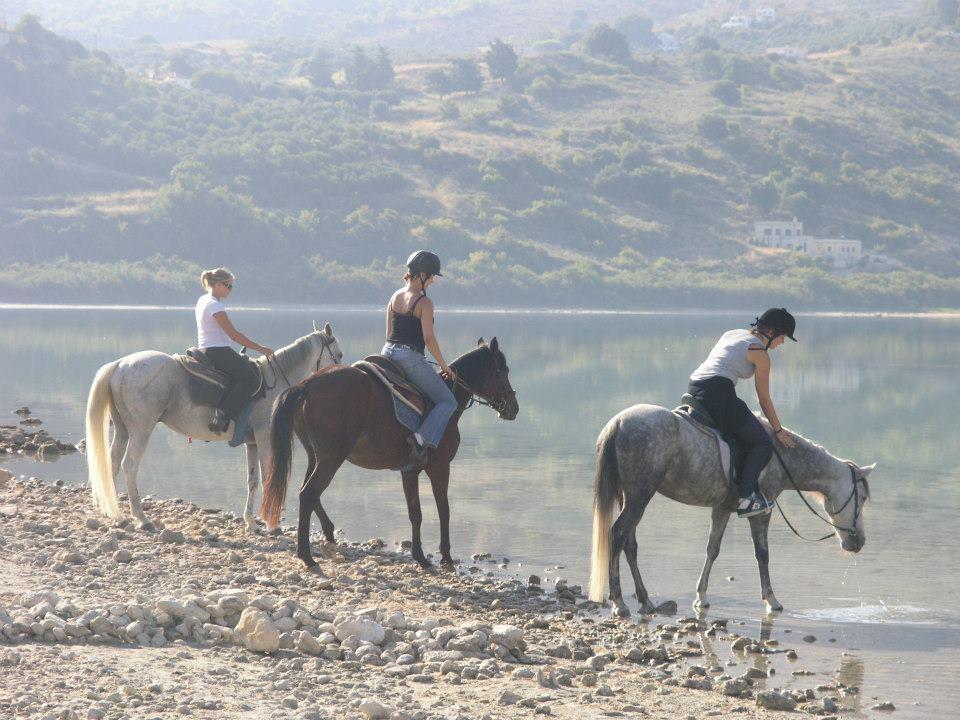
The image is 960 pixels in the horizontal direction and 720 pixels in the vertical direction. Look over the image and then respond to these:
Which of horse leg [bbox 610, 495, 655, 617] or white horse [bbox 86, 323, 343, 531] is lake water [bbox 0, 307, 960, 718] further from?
white horse [bbox 86, 323, 343, 531]

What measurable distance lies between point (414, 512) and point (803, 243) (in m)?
128

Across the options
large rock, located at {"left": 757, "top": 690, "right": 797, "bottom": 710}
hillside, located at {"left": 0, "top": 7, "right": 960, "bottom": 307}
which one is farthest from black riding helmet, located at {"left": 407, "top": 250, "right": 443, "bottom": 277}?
hillside, located at {"left": 0, "top": 7, "right": 960, "bottom": 307}

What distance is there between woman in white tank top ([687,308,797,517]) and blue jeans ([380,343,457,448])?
2137mm

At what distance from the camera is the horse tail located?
1094cm

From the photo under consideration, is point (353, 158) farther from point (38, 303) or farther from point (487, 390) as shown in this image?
point (487, 390)

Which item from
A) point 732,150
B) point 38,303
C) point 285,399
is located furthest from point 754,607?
point 732,150

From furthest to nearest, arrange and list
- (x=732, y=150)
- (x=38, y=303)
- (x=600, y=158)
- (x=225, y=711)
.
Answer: (x=732, y=150) → (x=600, y=158) → (x=38, y=303) → (x=225, y=711)

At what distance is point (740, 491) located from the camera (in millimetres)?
11172

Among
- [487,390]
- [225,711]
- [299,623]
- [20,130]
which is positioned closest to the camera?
[225,711]

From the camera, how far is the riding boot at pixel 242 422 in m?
13.1

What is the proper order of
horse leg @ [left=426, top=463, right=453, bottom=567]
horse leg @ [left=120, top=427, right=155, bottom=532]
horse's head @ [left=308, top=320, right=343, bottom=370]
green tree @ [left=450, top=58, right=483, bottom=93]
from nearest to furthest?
horse leg @ [left=426, top=463, right=453, bottom=567] < horse leg @ [left=120, top=427, right=155, bottom=532] < horse's head @ [left=308, top=320, right=343, bottom=370] < green tree @ [left=450, top=58, right=483, bottom=93]

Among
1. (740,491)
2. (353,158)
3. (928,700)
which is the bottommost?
(928,700)

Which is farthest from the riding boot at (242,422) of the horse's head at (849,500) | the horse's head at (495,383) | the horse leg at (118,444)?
the horse's head at (849,500)

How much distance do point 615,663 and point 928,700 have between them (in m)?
1.99
